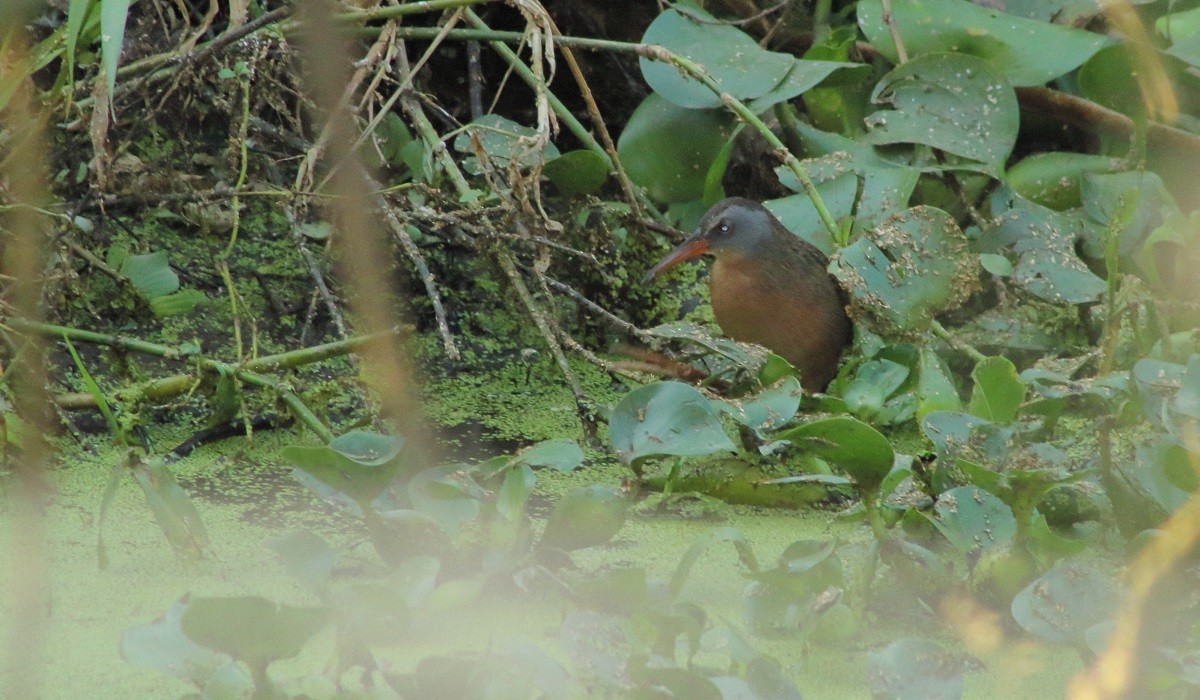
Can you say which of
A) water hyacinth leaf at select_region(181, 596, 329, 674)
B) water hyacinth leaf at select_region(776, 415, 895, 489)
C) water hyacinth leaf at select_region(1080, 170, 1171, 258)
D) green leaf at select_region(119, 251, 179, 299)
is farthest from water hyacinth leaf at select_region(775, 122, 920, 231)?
water hyacinth leaf at select_region(181, 596, 329, 674)

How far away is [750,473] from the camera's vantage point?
217cm

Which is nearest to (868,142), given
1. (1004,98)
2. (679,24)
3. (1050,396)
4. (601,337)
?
(1004,98)

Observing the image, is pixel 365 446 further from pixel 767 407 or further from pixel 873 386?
pixel 873 386

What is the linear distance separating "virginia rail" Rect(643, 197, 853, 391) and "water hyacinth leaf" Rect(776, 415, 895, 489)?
2.83ft

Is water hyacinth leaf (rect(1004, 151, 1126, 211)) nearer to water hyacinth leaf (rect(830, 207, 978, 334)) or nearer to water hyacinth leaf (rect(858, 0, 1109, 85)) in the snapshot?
water hyacinth leaf (rect(858, 0, 1109, 85))

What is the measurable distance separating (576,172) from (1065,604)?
5.00 ft

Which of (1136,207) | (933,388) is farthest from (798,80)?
(933,388)

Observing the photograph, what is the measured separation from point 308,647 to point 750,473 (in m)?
0.89

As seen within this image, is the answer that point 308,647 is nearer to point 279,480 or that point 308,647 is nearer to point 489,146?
point 279,480

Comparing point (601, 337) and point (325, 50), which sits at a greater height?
point (325, 50)

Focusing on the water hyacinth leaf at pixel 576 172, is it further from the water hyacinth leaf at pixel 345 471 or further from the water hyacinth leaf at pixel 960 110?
the water hyacinth leaf at pixel 345 471

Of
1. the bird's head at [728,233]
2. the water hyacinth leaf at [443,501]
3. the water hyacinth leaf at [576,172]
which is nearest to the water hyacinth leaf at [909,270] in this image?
the bird's head at [728,233]

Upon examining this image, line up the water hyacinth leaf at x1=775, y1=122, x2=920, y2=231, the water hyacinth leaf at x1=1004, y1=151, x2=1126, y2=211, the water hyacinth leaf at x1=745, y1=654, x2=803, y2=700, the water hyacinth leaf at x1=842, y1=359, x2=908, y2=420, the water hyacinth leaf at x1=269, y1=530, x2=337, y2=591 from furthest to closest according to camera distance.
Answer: the water hyacinth leaf at x1=1004, y1=151, x2=1126, y2=211
the water hyacinth leaf at x1=775, y1=122, x2=920, y2=231
the water hyacinth leaf at x1=842, y1=359, x2=908, y2=420
the water hyacinth leaf at x1=269, y1=530, x2=337, y2=591
the water hyacinth leaf at x1=745, y1=654, x2=803, y2=700

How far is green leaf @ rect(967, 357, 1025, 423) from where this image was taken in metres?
2.06
